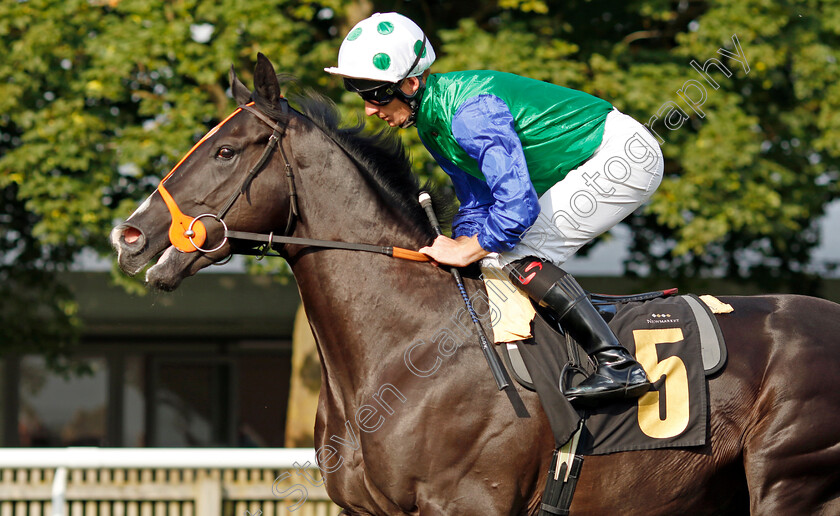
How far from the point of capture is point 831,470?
3.12m

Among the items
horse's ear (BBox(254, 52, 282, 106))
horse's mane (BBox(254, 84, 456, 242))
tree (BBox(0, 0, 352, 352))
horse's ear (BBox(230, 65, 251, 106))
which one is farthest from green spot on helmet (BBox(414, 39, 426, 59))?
tree (BBox(0, 0, 352, 352))

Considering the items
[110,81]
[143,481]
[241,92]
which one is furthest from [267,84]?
[110,81]

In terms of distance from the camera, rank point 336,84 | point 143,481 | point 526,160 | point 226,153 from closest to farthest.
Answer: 1. point 226,153
2. point 526,160
3. point 143,481
4. point 336,84

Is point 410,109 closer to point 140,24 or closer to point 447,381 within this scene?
point 447,381

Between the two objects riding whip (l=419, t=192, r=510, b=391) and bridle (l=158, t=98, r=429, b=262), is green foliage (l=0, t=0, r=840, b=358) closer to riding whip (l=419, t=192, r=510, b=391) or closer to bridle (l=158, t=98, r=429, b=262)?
riding whip (l=419, t=192, r=510, b=391)

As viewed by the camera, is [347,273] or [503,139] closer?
[503,139]

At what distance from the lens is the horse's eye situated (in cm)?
310

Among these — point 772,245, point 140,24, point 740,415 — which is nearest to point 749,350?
point 740,415

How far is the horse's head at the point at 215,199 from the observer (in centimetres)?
301

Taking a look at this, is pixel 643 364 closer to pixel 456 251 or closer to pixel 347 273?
pixel 456 251

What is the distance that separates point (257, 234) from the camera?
308cm

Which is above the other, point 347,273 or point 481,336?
point 347,273

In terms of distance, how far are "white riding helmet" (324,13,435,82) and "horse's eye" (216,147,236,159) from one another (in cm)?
44

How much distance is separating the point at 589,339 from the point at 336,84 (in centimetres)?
530
